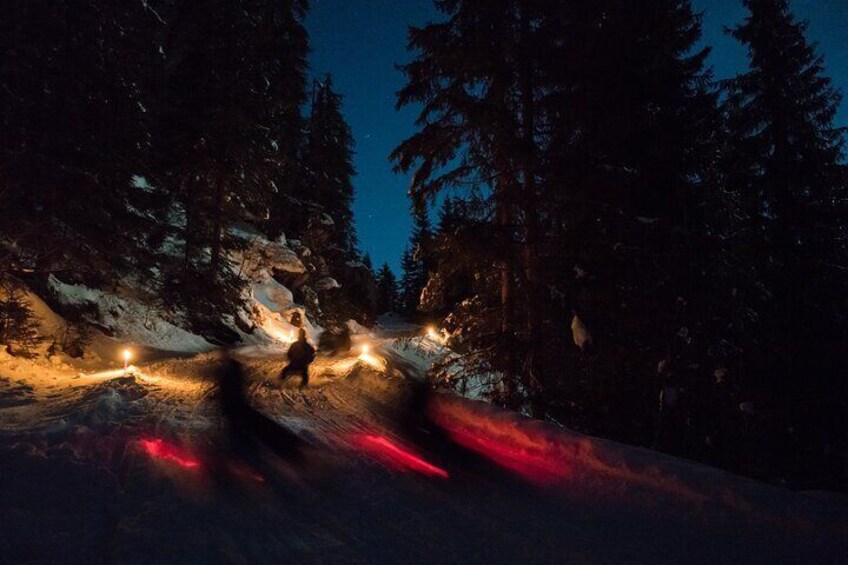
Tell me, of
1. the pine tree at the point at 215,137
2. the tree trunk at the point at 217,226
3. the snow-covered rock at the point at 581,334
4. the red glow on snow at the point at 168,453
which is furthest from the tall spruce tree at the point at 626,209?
the tree trunk at the point at 217,226

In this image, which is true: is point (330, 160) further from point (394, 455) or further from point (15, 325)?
point (394, 455)

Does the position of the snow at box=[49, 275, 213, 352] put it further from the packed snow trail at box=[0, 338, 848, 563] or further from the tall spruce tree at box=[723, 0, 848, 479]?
the tall spruce tree at box=[723, 0, 848, 479]

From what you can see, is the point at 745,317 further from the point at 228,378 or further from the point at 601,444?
the point at 228,378

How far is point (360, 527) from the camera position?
4.41 meters

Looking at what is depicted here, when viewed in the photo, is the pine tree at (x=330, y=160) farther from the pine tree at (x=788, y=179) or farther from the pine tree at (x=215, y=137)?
the pine tree at (x=788, y=179)

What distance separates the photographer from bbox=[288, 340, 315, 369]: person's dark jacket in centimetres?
1291

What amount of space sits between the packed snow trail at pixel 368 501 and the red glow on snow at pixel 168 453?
3 centimetres

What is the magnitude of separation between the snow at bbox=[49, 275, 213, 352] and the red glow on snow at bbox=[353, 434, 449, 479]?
1254cm

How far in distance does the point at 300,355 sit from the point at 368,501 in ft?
27.2

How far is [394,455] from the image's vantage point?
6879 mm

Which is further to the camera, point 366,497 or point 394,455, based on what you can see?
point 394,455

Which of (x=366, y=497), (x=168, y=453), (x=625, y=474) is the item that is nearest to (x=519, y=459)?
(x=625, y=474)

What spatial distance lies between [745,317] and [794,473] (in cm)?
612

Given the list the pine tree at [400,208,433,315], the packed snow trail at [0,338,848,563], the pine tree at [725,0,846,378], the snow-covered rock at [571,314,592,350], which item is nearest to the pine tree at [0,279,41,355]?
the packed snow trail at [0,338,848,563]
